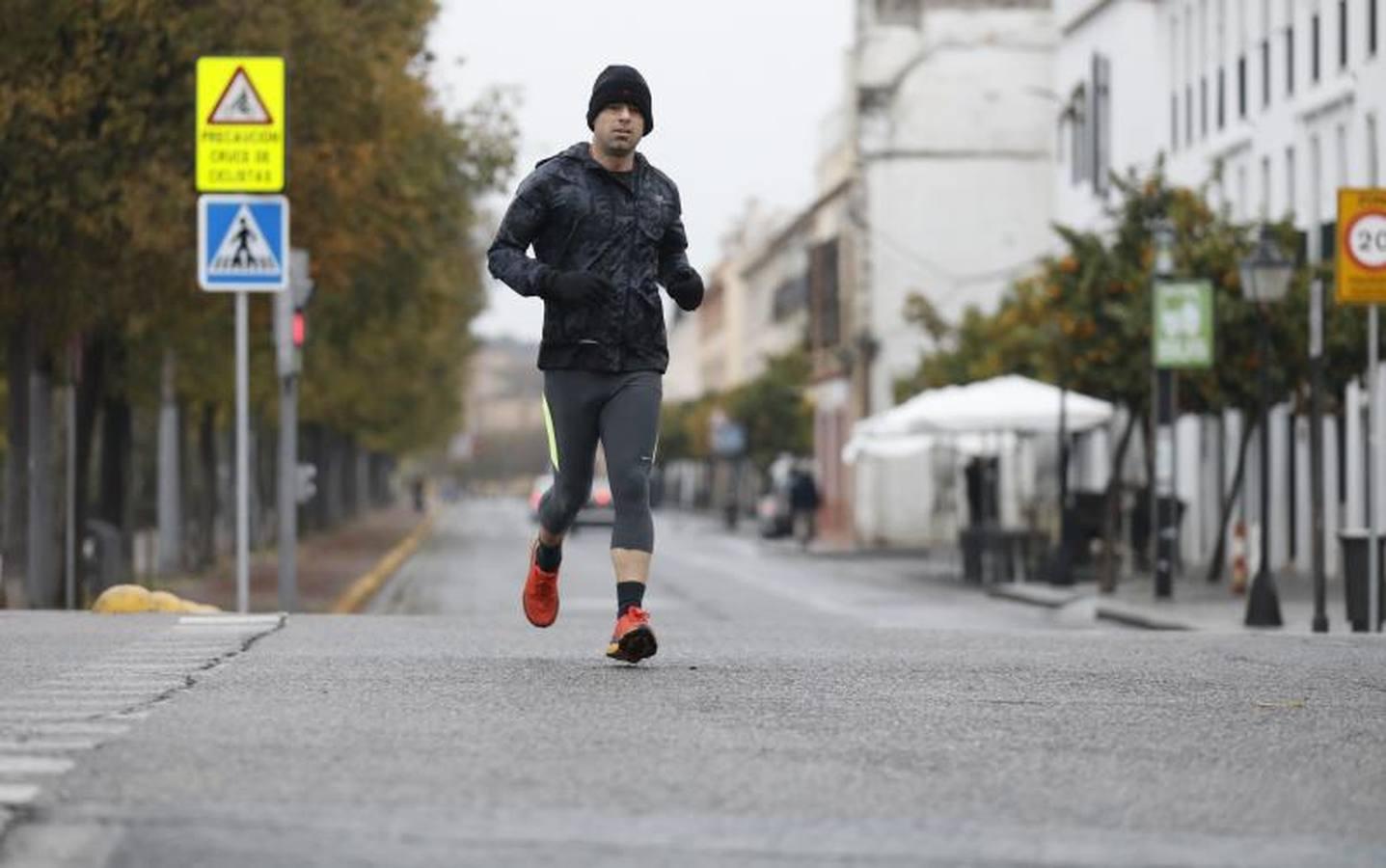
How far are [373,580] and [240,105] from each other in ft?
82.7

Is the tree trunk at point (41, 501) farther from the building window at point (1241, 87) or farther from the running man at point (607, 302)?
the building window at point (1241, 87)

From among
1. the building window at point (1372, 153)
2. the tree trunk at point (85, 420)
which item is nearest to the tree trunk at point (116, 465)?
the tree trunk at point (85, 420)

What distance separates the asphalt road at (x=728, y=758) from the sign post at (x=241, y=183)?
685 cm

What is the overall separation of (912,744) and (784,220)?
129 m

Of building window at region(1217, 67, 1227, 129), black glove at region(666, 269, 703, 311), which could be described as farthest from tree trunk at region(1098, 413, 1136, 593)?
black glove at region(666, 269, 703, 311)

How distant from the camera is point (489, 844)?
643 cm

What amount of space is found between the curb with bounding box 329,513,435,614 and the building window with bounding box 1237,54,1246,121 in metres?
14.8

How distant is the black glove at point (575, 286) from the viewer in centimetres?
1099

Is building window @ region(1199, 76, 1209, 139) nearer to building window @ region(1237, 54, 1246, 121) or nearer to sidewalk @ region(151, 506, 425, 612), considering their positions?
building window @ region(1237, 54, 1246, 121)

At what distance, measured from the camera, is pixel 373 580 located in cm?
4478

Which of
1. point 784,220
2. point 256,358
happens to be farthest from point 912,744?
point 784,220

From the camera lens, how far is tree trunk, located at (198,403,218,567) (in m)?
49.3

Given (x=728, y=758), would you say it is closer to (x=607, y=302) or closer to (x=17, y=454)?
(x=607, y=302)

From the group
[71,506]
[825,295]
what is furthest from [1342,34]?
[825,295]
